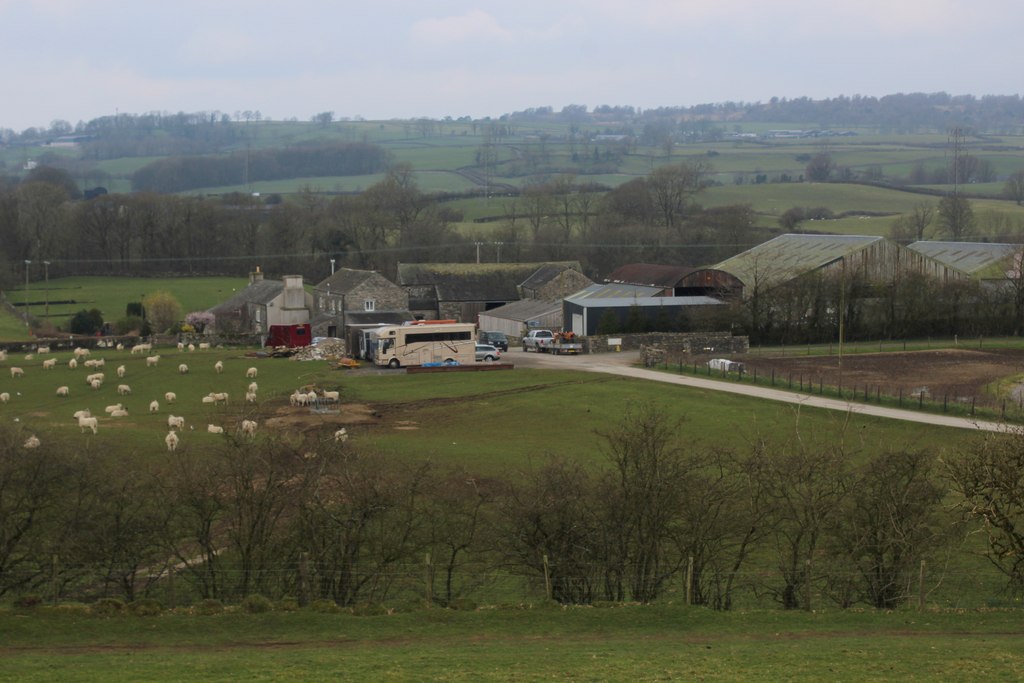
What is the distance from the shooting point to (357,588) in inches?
832

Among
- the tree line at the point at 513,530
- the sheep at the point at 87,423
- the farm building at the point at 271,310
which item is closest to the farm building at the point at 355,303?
the farm building at the point at 271,310

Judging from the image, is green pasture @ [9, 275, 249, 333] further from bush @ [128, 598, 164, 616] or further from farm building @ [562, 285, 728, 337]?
bush @ [128, 598, 164, 616]

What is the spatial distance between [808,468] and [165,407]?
26.3 metres

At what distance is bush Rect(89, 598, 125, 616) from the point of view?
19.6 metres

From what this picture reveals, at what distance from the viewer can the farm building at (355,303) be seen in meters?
67.0

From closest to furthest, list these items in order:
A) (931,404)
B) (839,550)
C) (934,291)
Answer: (839,550) → (931,404) → (934,291)

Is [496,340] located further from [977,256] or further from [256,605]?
[256,605]

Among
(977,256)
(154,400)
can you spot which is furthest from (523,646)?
(977,256)

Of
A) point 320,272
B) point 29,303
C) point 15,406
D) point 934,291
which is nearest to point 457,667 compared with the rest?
point 15,406

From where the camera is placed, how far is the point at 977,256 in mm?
78250

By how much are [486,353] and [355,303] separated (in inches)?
644

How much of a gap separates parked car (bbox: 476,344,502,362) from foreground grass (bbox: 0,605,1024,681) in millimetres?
36297

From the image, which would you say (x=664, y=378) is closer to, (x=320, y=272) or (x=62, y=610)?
(x=62, y=610)

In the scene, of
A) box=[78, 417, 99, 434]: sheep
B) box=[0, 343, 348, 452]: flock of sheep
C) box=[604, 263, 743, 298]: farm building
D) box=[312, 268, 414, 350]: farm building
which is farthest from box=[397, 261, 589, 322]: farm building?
box=[78, 417, 99, 434]: sheep
